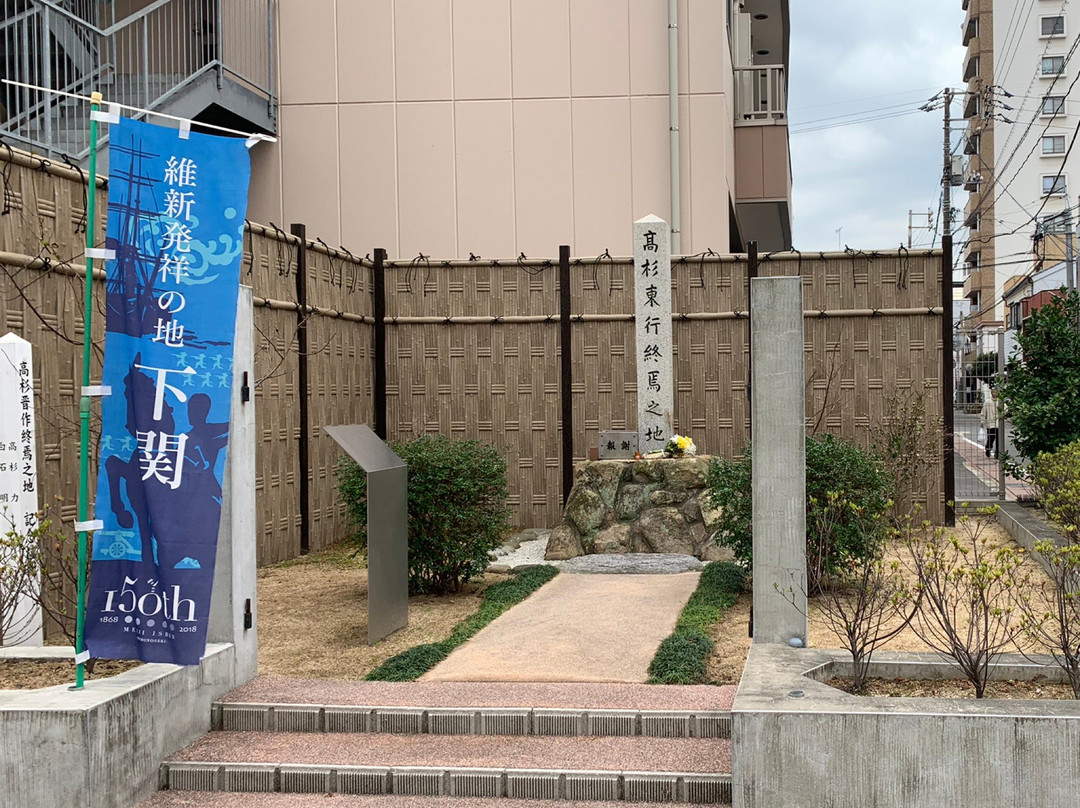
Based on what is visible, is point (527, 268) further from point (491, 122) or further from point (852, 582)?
point (852, 582)

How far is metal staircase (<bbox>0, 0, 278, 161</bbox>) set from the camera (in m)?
10.7

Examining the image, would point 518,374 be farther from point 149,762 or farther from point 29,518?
point 149,762

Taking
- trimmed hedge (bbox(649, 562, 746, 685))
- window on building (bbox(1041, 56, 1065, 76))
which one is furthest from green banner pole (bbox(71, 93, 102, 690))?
window on building (bbox(1041, 56, 1065, 76))

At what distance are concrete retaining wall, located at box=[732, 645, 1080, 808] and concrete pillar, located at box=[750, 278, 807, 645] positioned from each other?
4.26ft

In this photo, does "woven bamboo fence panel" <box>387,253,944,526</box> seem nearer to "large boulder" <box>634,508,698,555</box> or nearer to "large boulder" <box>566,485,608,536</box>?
"large boulder" <box>566,485,608,536</box>

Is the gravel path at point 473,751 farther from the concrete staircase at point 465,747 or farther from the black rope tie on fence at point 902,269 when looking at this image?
the black rope tie on fence at point 902,269

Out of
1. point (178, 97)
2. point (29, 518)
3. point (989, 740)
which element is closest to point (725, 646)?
point (989, 740)

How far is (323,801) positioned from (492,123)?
11611 millimetres

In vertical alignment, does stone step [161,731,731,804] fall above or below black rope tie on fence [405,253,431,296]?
below

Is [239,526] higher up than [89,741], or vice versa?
[239,526]

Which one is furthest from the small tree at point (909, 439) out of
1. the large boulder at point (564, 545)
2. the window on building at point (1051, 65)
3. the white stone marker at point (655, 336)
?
the window on building at point (1051, 65)

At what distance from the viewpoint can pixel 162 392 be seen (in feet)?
17.4

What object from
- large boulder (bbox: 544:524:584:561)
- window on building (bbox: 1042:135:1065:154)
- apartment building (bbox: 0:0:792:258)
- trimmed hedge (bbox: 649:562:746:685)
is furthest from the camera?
window on building (bbox: 1042:135:1065:154)

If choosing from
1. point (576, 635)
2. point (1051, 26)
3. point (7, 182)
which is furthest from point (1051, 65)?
point (7, 182)
